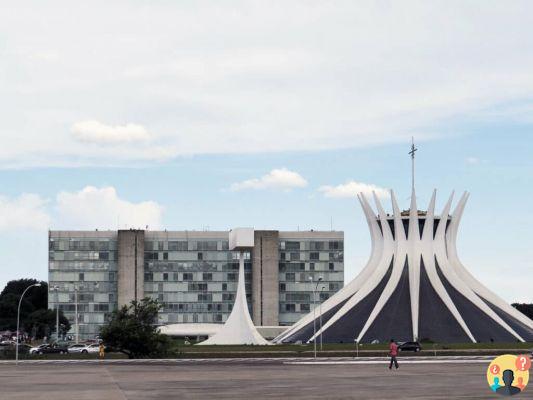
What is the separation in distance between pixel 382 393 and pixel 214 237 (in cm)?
15138

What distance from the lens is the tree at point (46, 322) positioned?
551 feet

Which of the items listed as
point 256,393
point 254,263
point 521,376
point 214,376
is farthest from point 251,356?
point 254,263

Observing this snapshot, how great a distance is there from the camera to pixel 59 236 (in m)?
179

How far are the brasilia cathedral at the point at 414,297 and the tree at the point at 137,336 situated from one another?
28.7 meters

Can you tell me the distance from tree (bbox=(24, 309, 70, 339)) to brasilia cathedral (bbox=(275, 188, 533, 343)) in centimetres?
6124

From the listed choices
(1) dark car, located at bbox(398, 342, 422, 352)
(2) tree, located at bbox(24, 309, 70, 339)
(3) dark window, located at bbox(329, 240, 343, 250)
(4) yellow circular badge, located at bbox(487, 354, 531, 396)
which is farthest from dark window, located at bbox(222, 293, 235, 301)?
→ (4) yellow circular badge, located at bbox(487, 354, 531, 396)

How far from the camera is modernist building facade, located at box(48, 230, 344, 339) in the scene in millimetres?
177375

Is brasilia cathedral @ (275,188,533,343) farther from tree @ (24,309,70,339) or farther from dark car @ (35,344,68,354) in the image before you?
tree @ (24,309,70,339)

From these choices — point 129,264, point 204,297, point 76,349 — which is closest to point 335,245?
point 204,297

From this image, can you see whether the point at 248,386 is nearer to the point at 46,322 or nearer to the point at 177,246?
the point at 46,322

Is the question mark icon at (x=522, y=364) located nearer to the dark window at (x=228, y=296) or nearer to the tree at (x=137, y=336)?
the tree at (x=137, y=336)

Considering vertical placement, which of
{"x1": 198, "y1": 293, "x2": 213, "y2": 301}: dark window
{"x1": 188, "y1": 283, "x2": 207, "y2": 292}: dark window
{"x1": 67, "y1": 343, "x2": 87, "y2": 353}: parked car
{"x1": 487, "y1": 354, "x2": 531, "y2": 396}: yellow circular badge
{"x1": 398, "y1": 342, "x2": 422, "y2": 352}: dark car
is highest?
{"x1": 188, "y1": 283, "x2": 207, "y2": 292}: dark window

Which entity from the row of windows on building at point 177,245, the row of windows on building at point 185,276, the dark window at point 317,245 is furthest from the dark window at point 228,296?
the dark window at point 317,245

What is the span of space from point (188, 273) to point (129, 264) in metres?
11.9
